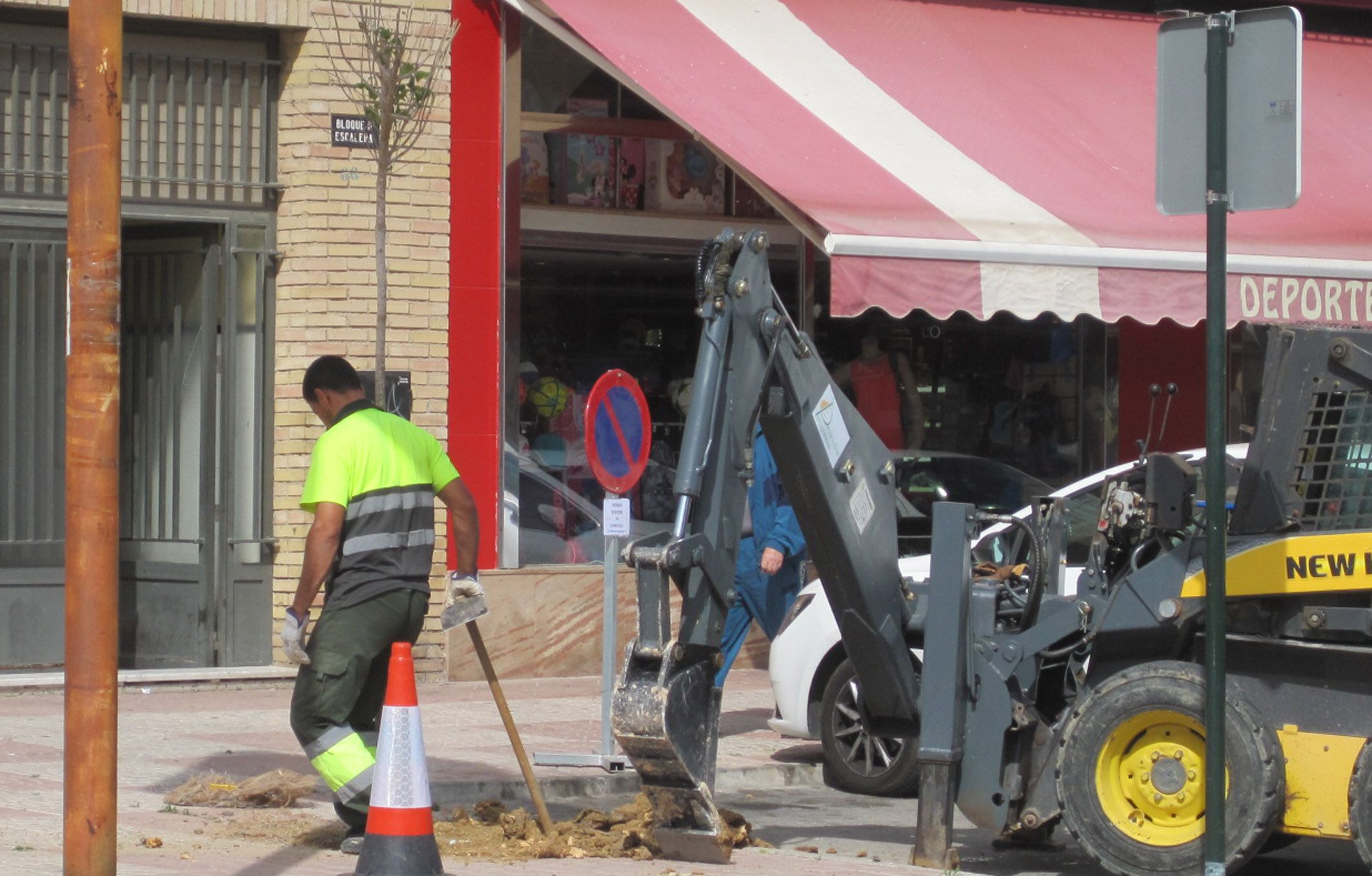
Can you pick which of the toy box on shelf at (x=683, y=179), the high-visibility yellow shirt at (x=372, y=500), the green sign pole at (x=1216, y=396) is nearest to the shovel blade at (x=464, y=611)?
the high-visibility yellow shirt at (x=372, y=500)

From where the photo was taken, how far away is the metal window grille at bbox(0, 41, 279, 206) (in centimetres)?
1145

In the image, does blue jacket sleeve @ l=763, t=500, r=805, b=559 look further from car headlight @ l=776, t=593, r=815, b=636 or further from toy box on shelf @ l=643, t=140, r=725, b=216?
toy box on shelf @ l=643, t=140, r=725, b=216

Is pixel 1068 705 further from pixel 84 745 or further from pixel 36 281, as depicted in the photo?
pixel 36 281

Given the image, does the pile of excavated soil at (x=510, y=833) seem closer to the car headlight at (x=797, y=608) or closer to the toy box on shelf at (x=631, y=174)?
the car headlight at (x=797, y=608)

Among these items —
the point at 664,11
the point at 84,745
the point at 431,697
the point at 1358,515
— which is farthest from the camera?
A: the point at 664,11

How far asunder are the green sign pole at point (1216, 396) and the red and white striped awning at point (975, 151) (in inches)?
176

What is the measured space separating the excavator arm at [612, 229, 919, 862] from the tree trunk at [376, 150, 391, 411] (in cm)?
410

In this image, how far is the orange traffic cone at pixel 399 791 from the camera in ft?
19.5

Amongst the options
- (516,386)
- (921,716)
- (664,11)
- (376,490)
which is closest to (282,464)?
(516,386)

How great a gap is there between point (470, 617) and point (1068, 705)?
2258 millimetres

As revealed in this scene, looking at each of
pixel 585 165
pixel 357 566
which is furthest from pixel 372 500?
pixel 585 165

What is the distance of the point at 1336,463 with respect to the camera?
6.58m

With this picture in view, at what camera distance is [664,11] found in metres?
12.2

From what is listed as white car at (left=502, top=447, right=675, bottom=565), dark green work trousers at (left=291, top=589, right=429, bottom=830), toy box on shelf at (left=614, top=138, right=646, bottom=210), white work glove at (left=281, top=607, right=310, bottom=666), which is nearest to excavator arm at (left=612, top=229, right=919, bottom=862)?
dark green work trousers at (left=291, top=589, right=429, bottom=830)
